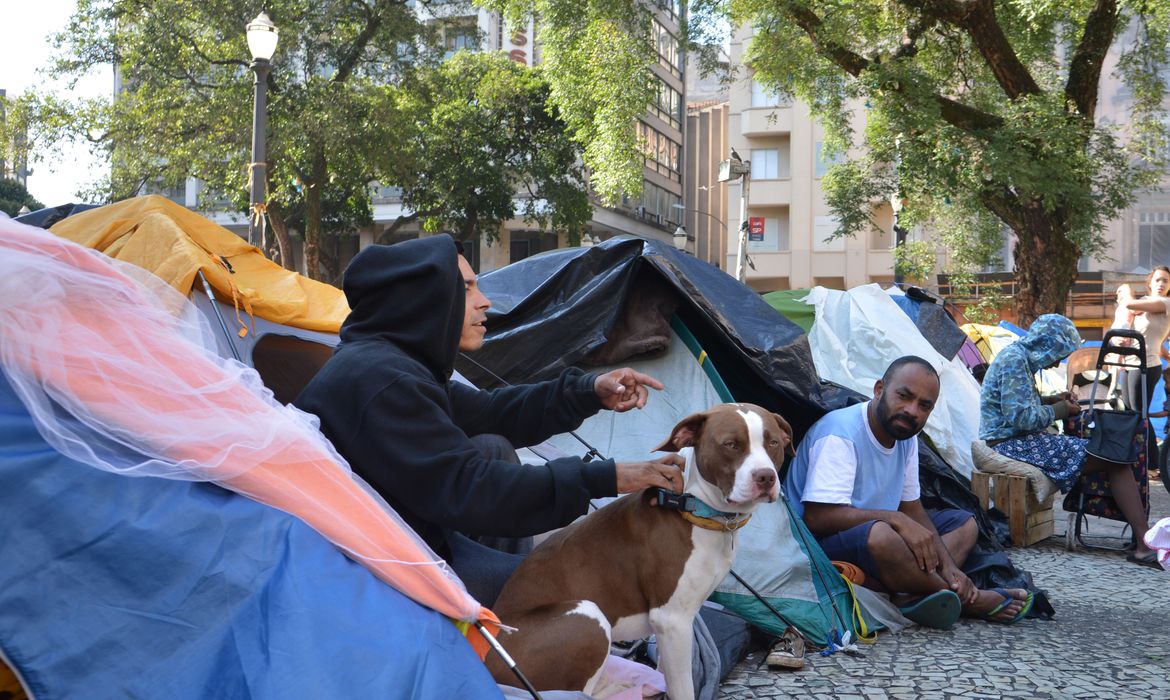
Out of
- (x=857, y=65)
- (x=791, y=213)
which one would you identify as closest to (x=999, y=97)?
(x=857, y=65)

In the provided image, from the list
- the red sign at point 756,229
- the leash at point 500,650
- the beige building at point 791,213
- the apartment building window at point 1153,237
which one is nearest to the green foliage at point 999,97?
the leash at point 500,650

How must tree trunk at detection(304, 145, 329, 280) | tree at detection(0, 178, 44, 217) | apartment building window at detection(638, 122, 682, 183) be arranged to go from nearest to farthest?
tree trunk at detection(304, 145, 329, 280)
tree at detection(0, 178, 44, 217)
apartment building window at detection(638, 122, 682, 183)

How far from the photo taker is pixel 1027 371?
286 inches

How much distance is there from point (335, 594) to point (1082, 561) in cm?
613

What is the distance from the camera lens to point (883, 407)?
4973 mm

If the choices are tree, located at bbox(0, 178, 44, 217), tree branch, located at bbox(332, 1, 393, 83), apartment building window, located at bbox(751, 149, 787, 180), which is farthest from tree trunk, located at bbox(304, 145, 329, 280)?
apartment building window, located at bbox(751, 149, 787, 180)

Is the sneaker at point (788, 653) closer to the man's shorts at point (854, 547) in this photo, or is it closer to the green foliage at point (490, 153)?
the man's shorts at point (854, 547)

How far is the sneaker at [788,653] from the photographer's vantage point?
4.21 metres

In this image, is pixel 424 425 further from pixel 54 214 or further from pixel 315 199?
pixel 315 199

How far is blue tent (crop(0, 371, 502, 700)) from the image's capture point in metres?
1.98

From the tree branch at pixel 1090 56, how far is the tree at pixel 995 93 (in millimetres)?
13

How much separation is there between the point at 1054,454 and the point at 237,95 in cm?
1677

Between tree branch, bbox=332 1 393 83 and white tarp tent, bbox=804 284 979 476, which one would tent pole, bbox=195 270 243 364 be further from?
tree branch, bbox=332 1 393 83

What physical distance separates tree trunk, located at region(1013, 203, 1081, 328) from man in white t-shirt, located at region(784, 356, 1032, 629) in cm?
912
